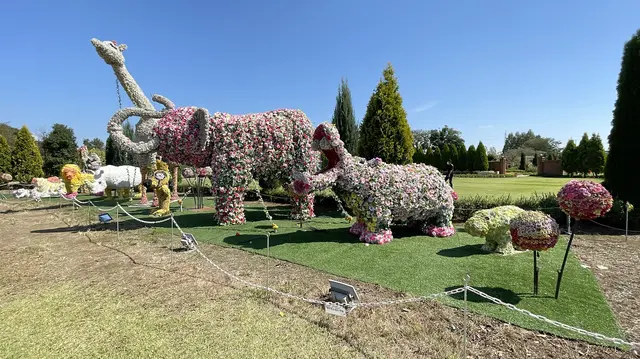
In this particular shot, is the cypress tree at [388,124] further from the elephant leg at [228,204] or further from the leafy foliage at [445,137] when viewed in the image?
the leafy foliage at [445,137]

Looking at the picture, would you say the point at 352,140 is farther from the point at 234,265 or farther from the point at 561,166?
the point at 561,166

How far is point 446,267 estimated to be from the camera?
526 centimetres

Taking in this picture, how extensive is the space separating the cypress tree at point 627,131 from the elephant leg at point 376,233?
22.9 feet

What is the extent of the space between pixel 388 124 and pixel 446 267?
21.8ft

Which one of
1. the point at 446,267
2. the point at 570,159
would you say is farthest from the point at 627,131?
the point at 570,159

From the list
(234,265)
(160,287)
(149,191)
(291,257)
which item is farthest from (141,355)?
(149,191)

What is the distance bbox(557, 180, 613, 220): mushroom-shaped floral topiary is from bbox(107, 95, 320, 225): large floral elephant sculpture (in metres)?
5.59

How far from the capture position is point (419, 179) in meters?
6.71

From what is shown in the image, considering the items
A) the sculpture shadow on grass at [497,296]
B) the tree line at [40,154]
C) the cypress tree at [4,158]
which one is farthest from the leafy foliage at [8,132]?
the sculpture shadow on grass at [497,296]

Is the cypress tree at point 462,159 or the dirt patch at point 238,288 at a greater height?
the cypress tree at point 462,159

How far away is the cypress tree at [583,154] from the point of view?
2755 centimetres

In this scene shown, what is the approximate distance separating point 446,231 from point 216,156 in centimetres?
582

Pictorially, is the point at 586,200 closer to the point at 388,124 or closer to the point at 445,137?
the point at 388,124

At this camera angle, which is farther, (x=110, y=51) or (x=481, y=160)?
(x=481, y=160)
